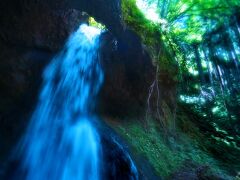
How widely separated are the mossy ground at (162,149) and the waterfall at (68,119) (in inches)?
32.8

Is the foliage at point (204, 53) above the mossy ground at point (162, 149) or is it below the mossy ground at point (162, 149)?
above

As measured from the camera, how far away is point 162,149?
644cm

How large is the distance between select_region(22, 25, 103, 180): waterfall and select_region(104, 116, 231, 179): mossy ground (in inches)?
32.8

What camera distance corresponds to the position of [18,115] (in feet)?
19.0

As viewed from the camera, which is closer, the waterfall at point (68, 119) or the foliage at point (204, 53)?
the waterfall at point (68, 119)

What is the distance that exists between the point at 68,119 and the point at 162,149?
2.55m

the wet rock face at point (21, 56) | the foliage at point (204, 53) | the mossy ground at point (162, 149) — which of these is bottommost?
the mossy ground at point (162, 149)

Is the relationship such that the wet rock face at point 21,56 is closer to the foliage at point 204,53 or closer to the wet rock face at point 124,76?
the wet rock face at point 124,76

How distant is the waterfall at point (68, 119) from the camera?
4.95 meters

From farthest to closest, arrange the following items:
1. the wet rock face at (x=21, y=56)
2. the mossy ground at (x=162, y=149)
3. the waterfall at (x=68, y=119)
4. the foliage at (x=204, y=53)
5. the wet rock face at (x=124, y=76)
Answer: the foliage at (x=204, y=53)
the wet rock face at (x=124, y=76)
the mossy ground at (x=162, y=149)
the wet rock face at (x=21, y=56)
the waterfall at (x=68, y=119)

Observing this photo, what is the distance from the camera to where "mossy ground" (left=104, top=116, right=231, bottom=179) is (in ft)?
18.7

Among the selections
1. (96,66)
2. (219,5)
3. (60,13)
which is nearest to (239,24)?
(219,5)

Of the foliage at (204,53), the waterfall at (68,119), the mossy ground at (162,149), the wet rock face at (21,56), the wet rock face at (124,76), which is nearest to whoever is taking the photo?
the waterfall at (68,119)

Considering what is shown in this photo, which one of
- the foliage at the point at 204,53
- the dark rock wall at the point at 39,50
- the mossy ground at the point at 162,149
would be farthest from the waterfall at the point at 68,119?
the foliage at the point at 204,53
